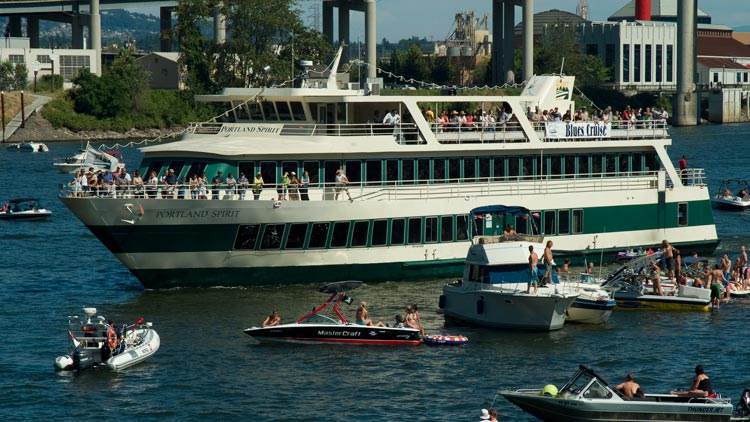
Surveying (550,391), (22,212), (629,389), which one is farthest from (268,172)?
(22,212)

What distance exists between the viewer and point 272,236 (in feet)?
141

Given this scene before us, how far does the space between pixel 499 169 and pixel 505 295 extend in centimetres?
1094

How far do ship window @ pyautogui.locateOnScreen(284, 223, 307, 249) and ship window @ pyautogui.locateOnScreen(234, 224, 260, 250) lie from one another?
1190 mm

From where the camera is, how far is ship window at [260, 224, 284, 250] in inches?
1687

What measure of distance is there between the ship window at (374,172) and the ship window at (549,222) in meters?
6.95

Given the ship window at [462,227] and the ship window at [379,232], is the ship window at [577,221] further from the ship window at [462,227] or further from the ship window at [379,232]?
the ship window at [379,232]

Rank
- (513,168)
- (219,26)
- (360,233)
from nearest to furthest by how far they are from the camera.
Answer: (360,233) → (513,168) → (219,26)

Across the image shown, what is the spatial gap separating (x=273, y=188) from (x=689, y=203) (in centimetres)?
Answer: 1881

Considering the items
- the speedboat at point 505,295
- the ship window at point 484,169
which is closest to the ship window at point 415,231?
the ship window at point 484,169

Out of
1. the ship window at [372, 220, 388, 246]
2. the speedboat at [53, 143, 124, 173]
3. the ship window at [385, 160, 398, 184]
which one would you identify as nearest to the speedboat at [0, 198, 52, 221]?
the speedboat at [53, 143, 124, 173]

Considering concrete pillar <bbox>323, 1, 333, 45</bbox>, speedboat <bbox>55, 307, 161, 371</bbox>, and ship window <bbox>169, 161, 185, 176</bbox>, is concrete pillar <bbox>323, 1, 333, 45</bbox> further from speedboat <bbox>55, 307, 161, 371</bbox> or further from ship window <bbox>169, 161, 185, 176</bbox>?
speedboat <bbox>55, 307, 161, 371</bbox>

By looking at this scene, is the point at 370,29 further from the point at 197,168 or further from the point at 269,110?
the point at 197,168

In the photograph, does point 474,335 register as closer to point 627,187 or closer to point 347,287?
point 347,287

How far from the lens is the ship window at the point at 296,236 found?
43125mm
